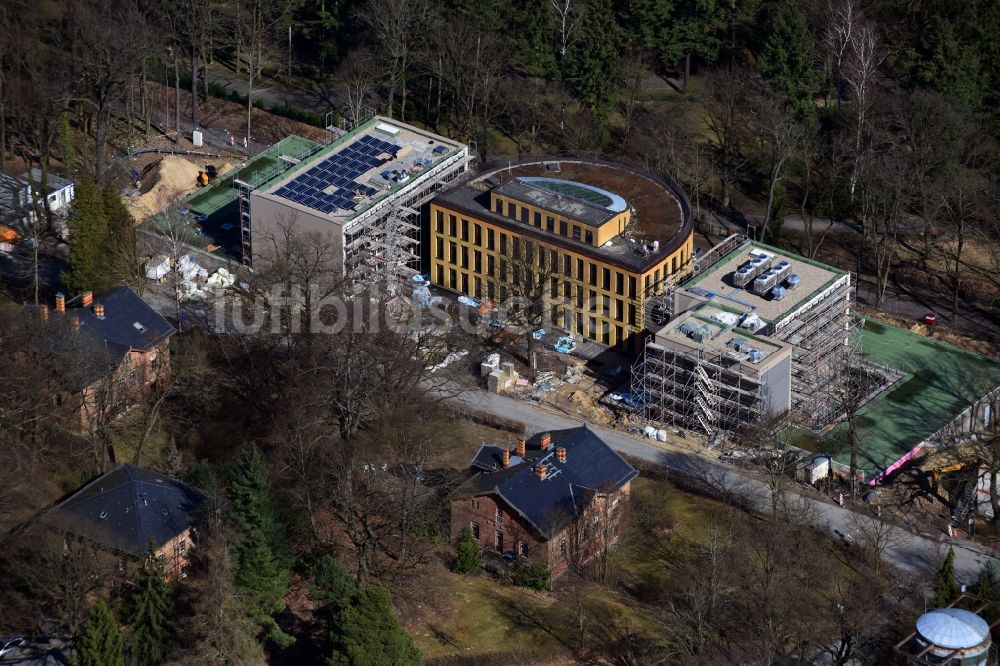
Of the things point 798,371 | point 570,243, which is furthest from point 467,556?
point 570,243

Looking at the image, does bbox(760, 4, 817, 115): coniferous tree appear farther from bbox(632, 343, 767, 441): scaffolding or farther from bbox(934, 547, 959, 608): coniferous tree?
bbox(934, 547, 959, 608): coniferous tree

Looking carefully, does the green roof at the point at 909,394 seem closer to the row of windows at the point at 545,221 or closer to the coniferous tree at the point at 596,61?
the row of windows at the point at 545,221

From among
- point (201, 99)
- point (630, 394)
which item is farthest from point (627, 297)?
point (201, 99)

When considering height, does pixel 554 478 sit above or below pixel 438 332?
above

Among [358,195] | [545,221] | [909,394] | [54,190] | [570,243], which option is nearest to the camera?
[909,394]

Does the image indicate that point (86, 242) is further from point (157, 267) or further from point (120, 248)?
point (157, 267)

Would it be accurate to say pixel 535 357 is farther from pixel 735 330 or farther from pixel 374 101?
pixel 374 101
